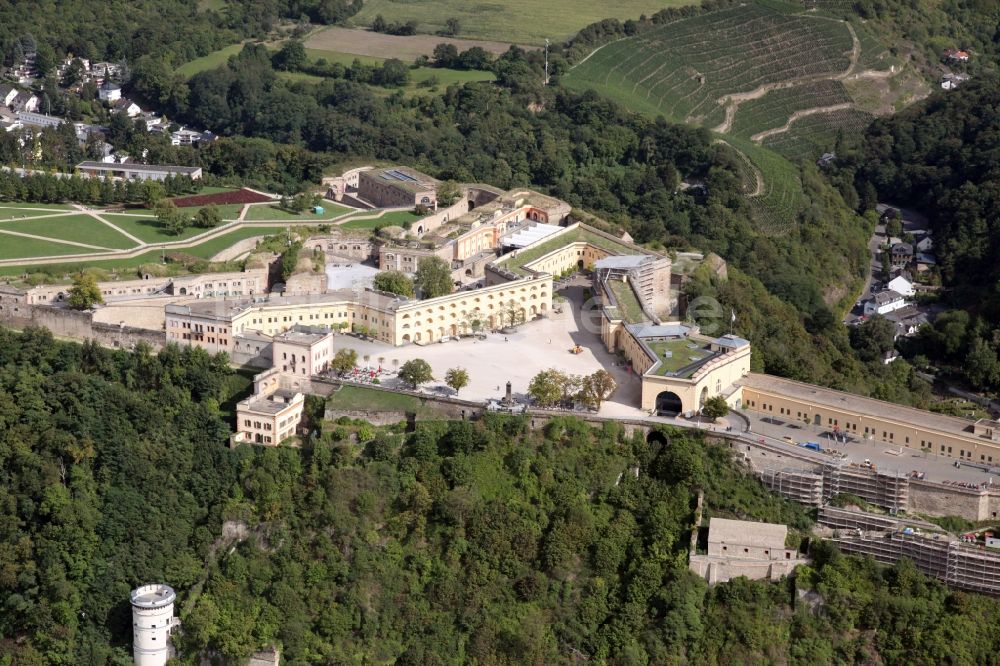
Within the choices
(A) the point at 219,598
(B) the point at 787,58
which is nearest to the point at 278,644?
(A) the point at 219,598

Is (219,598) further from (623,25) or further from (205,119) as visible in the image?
(623,25)

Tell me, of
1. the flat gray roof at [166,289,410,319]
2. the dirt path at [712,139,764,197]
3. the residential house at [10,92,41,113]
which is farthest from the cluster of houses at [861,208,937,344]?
the residential house at [10,92,41,113]

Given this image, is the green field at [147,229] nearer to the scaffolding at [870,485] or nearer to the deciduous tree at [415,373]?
the deciduous tree at [415,373]

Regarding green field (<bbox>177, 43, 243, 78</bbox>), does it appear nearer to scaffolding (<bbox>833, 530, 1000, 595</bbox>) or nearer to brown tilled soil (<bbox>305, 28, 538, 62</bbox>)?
brown tilled soil (<bbox>305, 28, 538, 62</bbox>)

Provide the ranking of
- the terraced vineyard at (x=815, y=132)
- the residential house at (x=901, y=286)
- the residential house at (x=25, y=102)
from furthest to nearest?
1. the terraced vineyard at (x=815, y=132)
2. the residential house at (x=25, y=102)
3. the residential house at (x=901, y=286)

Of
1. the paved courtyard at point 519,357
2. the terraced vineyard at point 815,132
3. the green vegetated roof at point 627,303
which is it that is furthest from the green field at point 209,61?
the paved courtyard at point 519,357

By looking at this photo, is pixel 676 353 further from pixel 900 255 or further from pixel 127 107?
pixel 127 107
